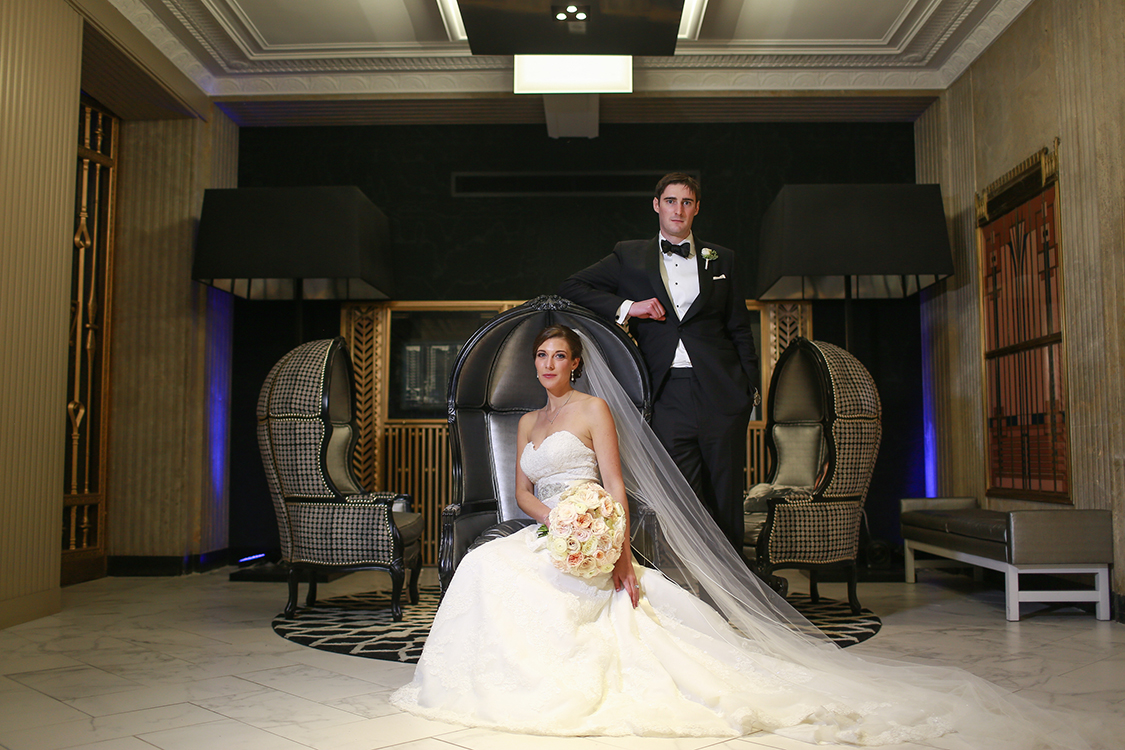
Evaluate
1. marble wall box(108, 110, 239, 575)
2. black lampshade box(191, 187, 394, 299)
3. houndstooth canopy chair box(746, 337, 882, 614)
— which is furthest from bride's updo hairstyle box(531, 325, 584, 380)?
marble wall box(108, 110, 239, 575)

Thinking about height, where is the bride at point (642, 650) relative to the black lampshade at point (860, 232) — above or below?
below

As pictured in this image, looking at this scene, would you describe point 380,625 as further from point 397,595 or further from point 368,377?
point 368,377

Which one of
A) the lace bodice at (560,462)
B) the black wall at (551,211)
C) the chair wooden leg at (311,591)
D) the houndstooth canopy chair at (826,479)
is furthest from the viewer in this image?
the black wall at (551,211)

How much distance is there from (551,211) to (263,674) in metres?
4.69

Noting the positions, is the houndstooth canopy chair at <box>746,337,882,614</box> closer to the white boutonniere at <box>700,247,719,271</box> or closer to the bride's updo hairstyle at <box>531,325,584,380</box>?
the white boutonniere at <box>700,247,719,271</box>

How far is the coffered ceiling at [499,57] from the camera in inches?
229

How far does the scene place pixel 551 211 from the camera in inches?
277

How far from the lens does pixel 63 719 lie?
2684mm

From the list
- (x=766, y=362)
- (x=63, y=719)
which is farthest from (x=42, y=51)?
(x=766, y=362)

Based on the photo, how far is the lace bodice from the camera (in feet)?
10.3

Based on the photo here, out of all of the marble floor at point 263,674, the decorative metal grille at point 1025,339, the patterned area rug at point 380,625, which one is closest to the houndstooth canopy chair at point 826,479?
the patterned area rug at point 380,625

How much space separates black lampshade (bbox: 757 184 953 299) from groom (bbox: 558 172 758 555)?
2.43 meters

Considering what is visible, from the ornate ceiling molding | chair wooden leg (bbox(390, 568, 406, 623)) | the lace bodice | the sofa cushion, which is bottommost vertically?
chair wooden leg (bbox(390, 568, 406, 623))

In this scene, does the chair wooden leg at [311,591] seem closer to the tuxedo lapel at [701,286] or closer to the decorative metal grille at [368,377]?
the decorative metal grille at [368,377]
